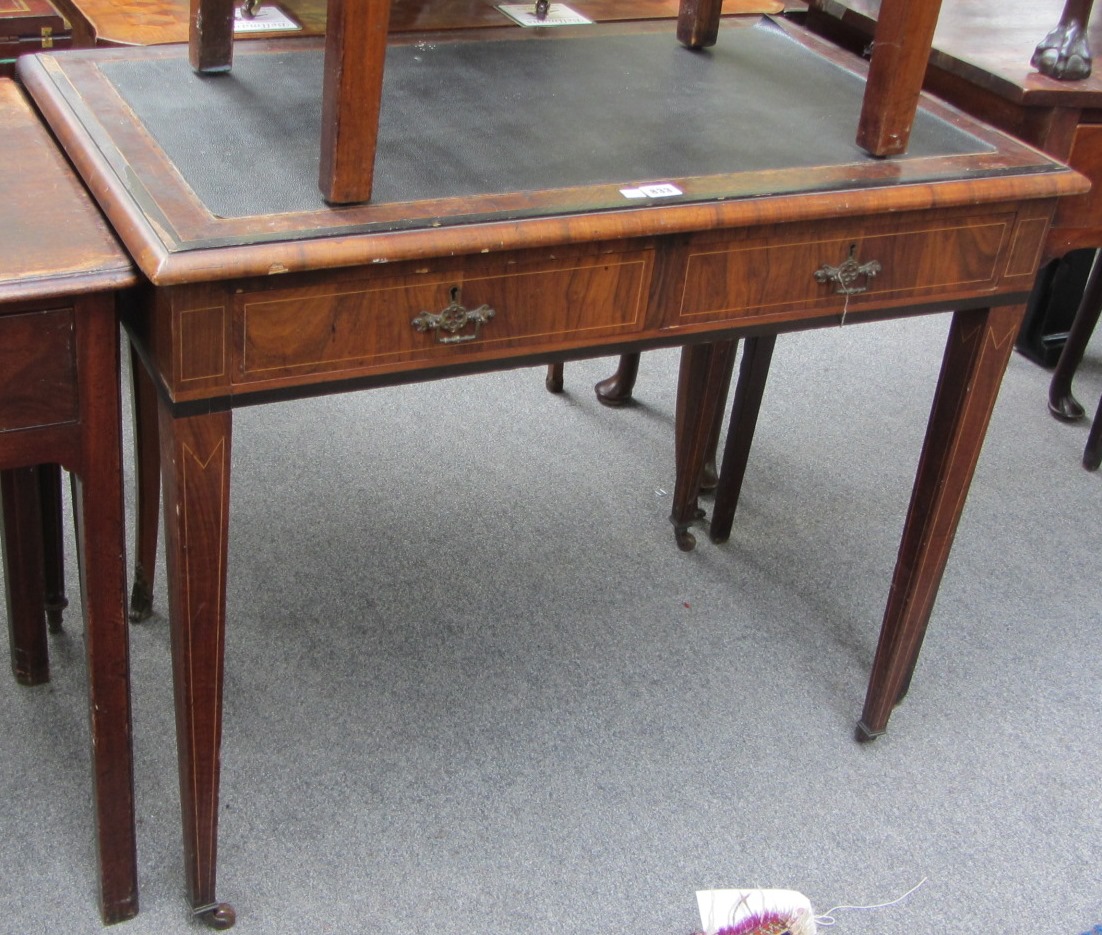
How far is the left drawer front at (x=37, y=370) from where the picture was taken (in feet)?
3.87

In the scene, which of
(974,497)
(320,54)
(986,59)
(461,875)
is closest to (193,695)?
(461,875)

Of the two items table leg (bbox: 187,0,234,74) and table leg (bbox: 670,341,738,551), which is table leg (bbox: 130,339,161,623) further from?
table leg (bbox: 670,341,738,551)

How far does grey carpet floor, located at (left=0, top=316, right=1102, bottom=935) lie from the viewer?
167cm

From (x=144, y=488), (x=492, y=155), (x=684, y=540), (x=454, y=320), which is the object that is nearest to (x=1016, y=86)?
(x=492, y=155)

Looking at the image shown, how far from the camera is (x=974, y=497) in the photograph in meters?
2.55

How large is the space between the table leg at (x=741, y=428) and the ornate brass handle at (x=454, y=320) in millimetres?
855

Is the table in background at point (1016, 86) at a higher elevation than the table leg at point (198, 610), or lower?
higher

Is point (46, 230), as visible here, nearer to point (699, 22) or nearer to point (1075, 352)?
point (699, 22)

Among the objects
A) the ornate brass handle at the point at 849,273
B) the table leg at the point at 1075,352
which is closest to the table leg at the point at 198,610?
the ornate brass handle at the point at 849,273

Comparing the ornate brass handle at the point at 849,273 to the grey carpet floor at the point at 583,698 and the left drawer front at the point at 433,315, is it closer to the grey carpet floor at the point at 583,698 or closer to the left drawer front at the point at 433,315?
the left drawer front at the point at 433,315

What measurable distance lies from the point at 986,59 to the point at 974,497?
1.01 meters

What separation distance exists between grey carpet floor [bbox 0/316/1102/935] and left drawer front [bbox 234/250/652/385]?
70 cm

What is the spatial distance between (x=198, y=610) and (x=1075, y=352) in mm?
2069

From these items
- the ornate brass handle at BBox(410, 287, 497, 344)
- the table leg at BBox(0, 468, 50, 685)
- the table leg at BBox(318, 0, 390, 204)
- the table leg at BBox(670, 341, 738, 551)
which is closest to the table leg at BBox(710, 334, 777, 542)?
Result: the table leg at BBox(670, 341, 738, 551)
